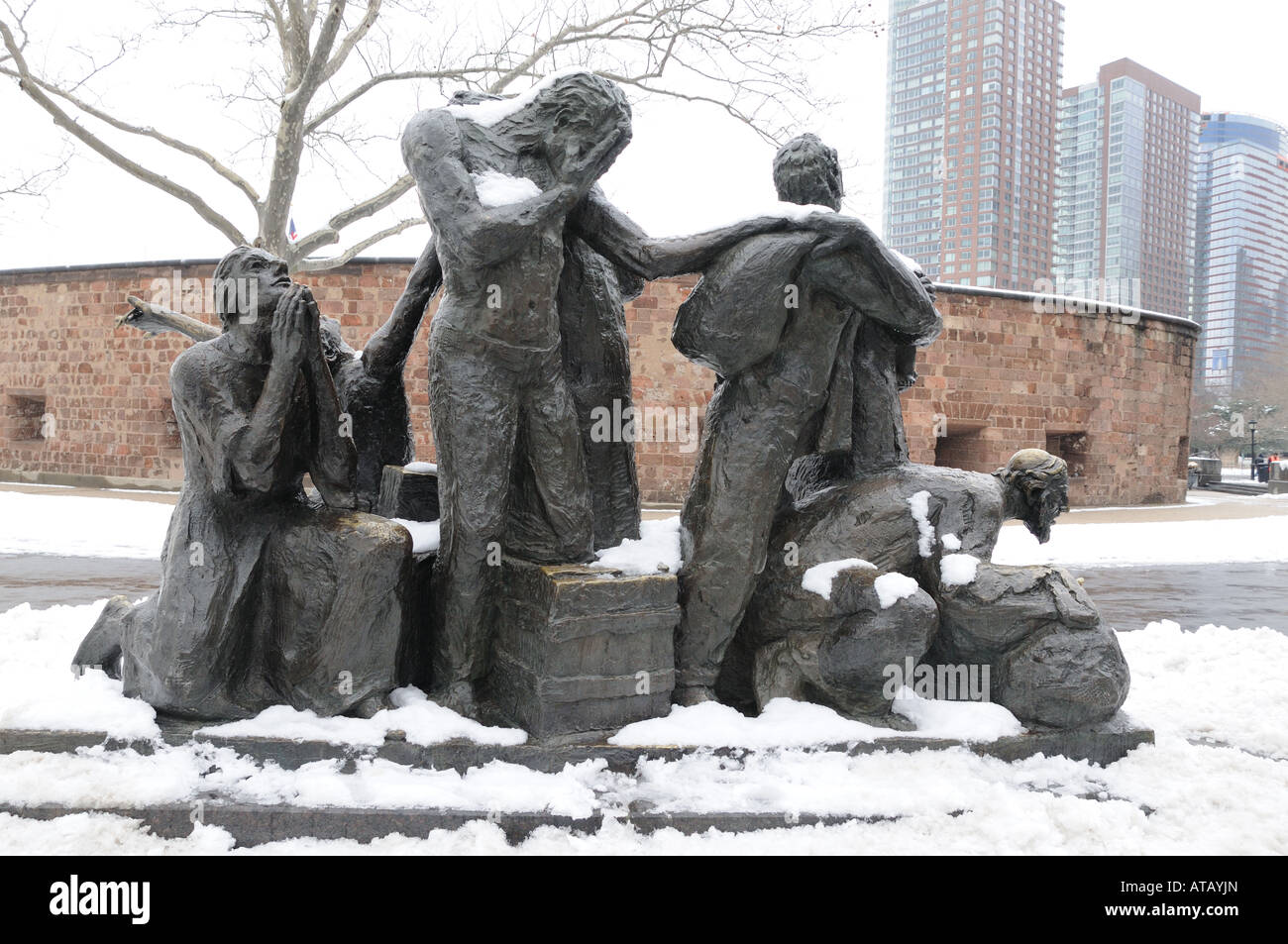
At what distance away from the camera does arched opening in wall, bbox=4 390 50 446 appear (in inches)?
671

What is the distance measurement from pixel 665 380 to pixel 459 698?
11.4 m

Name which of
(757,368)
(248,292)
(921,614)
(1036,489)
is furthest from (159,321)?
(1036,489)

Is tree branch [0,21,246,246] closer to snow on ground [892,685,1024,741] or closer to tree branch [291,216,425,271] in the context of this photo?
tree branch [291,216,425,271]

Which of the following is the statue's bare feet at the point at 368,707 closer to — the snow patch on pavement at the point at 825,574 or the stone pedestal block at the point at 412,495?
the stone pedestal block at the point at 412,495

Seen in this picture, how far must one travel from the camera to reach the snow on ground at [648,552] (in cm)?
311

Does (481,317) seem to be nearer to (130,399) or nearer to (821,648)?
(821,648)

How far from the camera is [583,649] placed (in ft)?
9.54

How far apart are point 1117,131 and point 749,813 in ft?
78.2

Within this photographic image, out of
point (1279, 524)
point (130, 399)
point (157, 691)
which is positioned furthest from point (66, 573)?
point (1279, 524)

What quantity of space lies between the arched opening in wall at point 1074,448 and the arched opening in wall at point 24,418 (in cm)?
1754

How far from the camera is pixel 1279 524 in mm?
13609

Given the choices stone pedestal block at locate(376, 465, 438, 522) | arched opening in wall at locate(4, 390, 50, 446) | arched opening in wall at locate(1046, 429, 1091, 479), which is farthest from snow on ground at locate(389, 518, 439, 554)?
arched opening in wall at locate(4, 390, 50, 446)

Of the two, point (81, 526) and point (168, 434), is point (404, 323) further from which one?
point (168, 434)

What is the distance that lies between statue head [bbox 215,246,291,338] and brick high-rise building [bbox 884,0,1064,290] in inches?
576
